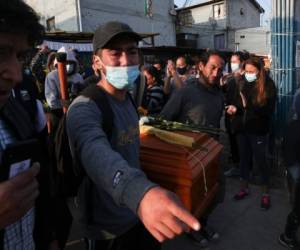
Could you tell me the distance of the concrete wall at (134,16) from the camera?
19016 millimetres

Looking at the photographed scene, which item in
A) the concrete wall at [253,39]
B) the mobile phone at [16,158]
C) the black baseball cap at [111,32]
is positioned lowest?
the mobile phone at [16,158]

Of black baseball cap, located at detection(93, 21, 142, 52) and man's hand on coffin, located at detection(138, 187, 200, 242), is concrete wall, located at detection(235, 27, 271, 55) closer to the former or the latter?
black baseball cap, located at detection(93, 21, 142, 52)

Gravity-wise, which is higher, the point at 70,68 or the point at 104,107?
the point at 70,68

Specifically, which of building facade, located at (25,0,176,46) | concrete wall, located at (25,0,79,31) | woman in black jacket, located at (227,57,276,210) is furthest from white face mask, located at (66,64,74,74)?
concrete wall, located at (25,0,79,31)

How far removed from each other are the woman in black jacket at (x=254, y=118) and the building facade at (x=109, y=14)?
1543 cm

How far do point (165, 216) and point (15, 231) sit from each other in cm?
71

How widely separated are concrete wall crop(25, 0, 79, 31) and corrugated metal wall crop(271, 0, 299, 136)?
15740 millimetres

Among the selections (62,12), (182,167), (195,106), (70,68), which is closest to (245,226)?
(195,106)

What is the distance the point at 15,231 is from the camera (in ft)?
3.97

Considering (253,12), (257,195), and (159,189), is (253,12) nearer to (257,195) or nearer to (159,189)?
(257,195)

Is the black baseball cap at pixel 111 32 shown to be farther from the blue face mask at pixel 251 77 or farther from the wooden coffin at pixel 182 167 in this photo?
the blue face mask at pixel 251 77

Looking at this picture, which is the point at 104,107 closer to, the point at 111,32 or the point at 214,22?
the point at 111,32

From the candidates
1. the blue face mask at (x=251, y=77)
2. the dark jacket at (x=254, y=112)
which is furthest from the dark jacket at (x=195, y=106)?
the blue face mask at (x=251, y=77)

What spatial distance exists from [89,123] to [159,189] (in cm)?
59
